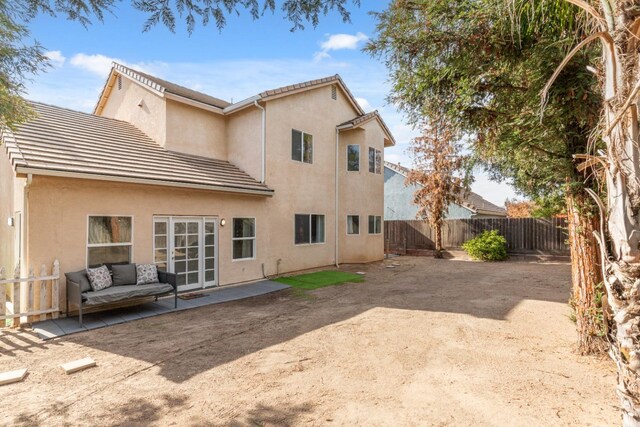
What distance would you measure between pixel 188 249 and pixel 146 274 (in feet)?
5.57

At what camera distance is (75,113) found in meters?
11.4

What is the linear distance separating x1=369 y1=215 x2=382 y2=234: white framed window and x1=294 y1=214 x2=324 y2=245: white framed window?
3197 millimetres

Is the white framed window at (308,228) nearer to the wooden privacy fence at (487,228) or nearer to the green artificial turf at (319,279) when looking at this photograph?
the green artificial turf at (319,279)

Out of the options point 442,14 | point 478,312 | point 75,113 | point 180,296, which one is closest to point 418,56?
point 442,14

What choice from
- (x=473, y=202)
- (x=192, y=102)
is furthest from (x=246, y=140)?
(x=473, y=202)

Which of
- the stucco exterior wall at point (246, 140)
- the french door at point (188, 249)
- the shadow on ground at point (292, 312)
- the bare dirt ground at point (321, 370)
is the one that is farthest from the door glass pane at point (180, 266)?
the stucco exterior wall at point (246, 140)

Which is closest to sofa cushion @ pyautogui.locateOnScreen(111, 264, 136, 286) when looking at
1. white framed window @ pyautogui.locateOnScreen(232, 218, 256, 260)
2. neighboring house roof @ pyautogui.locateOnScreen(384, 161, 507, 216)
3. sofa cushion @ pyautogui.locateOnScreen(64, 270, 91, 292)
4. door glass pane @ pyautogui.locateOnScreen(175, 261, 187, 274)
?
sofa cushion @ pyautogui.locateOnScreen(64, 270, 91, 292)

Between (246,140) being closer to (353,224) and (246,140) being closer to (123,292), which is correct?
(353,224)

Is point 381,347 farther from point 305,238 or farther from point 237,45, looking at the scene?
point 305,238

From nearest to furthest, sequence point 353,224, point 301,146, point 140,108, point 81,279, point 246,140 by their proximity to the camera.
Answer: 1. point 81,279
2. point 140,108
3. point 246,140
4. point 301,146
5. point 353,224

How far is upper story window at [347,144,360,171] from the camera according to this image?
15.8 meters

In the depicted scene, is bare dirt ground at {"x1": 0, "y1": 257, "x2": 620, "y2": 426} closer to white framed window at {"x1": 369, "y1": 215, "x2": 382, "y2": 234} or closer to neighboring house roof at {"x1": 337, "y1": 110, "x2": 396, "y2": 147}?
white framed window at {"x1": 369, "y1": 215, "x2": 382, "y2": 234}

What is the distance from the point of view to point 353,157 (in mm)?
15805

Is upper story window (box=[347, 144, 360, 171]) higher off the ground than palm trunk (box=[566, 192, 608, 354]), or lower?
higher
